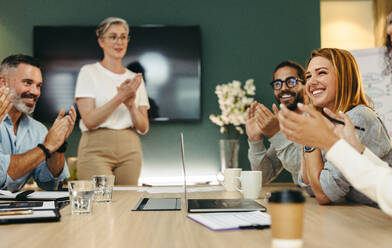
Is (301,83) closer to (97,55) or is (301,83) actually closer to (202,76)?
(202,76)

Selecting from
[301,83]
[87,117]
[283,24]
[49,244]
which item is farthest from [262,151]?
[283,24]

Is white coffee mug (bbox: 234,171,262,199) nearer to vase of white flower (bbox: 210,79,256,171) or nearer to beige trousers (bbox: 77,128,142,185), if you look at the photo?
beige trousers (bbox: 77,128,142,185)

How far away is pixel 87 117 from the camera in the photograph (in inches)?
110

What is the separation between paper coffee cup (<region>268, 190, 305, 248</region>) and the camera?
0.62 m

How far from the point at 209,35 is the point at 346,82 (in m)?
2.31

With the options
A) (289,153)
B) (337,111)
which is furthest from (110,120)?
(337,111)

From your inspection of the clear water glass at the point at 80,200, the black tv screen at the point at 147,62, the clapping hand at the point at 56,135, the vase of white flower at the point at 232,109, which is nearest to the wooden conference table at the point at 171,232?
the clear water glass at the point at 80,200

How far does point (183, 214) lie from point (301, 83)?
60.1 inches

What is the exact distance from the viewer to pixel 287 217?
622 millimetres

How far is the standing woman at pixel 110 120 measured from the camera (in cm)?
275

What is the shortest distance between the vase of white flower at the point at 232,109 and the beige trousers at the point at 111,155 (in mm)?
835

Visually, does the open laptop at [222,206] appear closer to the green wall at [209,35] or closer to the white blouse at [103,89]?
the white blouse at [103,89]

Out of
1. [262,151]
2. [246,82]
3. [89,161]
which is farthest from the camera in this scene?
[246,82]

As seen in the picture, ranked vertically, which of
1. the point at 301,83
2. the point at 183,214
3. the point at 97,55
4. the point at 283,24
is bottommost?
the point at 183,214
